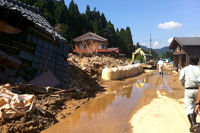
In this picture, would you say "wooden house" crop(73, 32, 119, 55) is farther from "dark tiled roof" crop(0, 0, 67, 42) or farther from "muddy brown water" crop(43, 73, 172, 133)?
"muddy brown water" crop(43, 73, 172, 133)

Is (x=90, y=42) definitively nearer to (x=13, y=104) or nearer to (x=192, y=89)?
(x=13, y=104)

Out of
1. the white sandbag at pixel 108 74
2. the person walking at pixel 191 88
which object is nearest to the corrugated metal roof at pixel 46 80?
the person walking at pixel 191 88

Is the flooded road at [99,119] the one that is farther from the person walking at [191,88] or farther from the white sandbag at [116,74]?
the white sandbag at [116,74]

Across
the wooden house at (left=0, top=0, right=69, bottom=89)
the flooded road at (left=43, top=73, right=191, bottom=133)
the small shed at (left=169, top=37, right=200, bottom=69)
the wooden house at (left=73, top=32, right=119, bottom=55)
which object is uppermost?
the wooden house at (left=73, top=32, right=119, bottom=55)

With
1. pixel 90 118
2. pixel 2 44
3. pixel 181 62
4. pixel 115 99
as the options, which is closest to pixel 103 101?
pixel 115 99

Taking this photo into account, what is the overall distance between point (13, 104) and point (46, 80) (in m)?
2.71

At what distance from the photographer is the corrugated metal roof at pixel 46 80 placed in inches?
232

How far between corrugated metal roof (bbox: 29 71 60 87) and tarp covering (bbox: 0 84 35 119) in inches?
77.1

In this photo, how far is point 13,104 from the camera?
138 inches

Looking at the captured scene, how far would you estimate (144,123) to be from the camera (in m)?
Result: 4.31

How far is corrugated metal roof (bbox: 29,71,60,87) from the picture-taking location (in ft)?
19.3

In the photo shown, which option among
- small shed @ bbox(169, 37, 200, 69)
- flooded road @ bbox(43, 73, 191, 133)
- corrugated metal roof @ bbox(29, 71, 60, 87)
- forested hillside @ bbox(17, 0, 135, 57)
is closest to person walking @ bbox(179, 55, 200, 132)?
flooded road @ bbox(43, 73, 191, 133)

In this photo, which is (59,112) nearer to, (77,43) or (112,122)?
(112,122)

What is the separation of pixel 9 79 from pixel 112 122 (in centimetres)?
347
